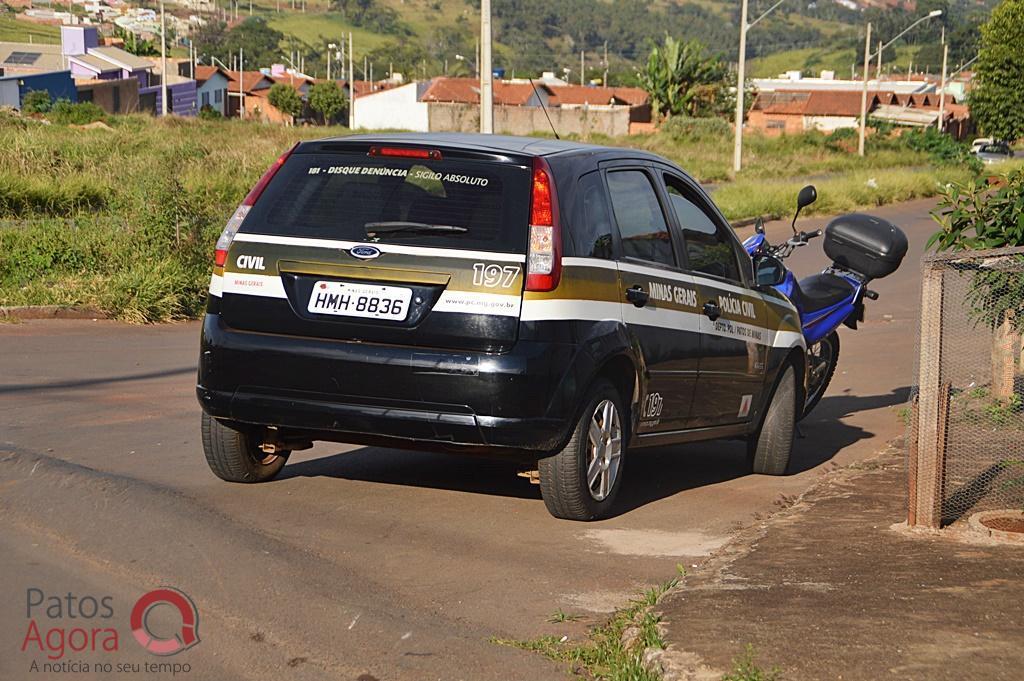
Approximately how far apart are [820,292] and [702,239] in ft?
8.19

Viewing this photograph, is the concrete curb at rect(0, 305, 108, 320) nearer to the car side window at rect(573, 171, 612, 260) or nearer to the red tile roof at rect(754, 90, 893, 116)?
the car side window at rect(573, 171, 612, 260)

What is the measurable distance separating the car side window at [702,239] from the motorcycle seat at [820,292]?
5.31 ft

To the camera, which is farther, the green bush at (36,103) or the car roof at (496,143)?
the green bush at (36,103)

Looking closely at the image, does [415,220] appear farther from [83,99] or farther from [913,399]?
[83,99]

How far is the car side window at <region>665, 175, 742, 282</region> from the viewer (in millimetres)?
7504

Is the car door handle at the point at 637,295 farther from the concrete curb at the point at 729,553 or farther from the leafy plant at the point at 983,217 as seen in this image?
the leafy plant at the point at 983,217

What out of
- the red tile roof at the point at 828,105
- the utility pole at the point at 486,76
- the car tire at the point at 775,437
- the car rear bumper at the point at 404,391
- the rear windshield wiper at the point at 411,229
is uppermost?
the red tile roof at the point at 828,105

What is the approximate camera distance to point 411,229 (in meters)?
6.20

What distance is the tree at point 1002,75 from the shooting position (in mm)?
39500

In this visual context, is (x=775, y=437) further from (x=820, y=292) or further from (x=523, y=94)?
(x=523, y=94)

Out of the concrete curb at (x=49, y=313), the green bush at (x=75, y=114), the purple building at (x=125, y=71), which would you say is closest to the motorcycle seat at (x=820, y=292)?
the concrete curb at (x=49, y=313)

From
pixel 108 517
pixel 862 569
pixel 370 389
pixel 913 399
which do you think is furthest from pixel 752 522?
pixel 108 517

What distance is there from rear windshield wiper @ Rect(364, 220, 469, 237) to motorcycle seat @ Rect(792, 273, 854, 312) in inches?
152

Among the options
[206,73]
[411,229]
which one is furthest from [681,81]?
[411,229]
